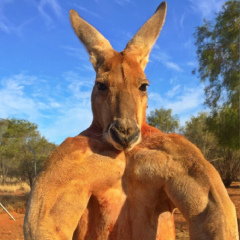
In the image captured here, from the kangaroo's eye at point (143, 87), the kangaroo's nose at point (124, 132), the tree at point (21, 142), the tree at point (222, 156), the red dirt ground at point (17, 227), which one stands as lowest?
the red dirt ground at point (17, 227)

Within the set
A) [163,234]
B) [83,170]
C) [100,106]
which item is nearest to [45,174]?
[83,170]

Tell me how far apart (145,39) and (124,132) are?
1.31m

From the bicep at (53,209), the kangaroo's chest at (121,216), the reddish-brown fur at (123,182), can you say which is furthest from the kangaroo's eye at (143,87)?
the bicep at (53,209)

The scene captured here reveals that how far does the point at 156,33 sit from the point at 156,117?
820 inches

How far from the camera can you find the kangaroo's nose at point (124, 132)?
82.9 inches

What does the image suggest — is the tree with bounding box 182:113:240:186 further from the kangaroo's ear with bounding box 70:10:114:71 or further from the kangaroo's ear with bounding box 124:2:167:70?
the kangaroo's ear with bounding box 70:10:114:71

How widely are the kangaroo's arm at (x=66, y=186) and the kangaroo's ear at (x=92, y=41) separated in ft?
3.28

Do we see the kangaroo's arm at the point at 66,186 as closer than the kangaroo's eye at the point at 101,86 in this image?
Yes

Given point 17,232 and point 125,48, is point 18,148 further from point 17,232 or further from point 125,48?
point 125,48

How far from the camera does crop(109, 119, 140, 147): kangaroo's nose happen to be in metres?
2.11

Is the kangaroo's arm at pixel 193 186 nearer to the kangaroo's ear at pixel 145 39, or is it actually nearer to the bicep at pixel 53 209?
the bicep at pixel 53 209

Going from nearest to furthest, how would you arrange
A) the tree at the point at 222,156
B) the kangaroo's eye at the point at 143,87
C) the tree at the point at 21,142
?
the kangaroo's eye at the point at 143,87
the tree at the point at 222,156
the tree at the point at 21,142

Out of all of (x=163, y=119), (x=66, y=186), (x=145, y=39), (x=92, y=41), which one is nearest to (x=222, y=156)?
(x=163, y=119)

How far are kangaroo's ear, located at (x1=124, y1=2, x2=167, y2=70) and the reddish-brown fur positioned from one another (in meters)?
0.32
